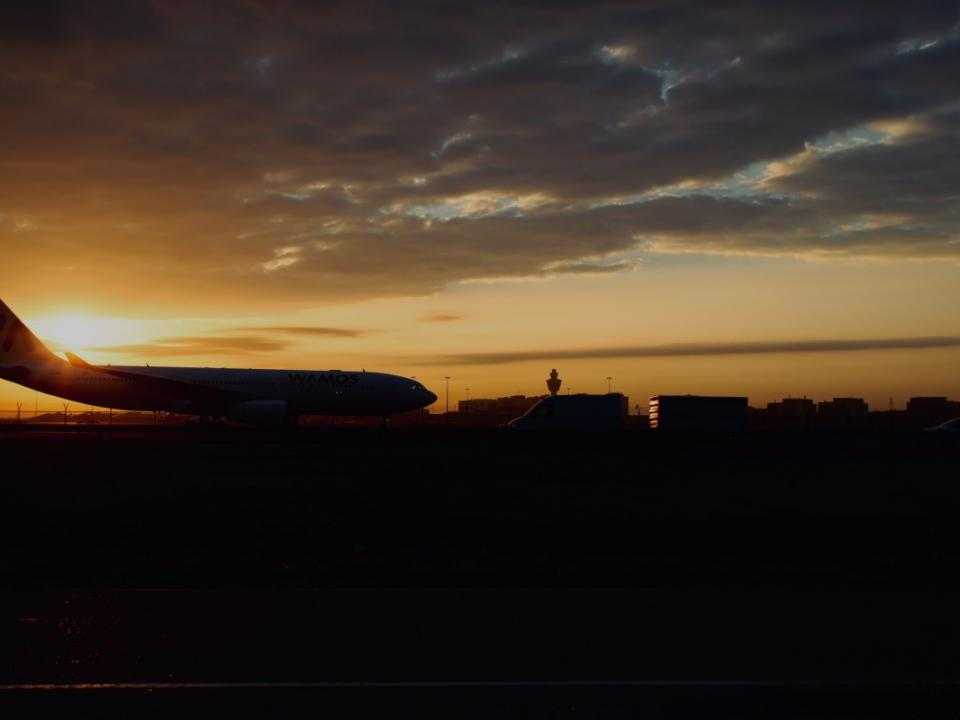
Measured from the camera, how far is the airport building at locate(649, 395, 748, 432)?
200 feet

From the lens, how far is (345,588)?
10.5 metres

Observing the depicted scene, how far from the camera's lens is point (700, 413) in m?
61.3

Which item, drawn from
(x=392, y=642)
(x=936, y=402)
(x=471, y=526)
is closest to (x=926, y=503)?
(x=471, y=526)

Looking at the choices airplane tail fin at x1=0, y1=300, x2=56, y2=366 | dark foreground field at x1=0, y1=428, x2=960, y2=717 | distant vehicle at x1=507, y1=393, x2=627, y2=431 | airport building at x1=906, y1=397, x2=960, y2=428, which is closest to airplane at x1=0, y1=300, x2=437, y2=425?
airplane tail fin at x1=0, y1=300, x2=56, y2=366

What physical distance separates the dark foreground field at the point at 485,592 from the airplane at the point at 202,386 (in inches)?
1553

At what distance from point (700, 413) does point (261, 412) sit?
96.3 feet

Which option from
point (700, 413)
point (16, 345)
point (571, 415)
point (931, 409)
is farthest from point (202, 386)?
point (931, 409)

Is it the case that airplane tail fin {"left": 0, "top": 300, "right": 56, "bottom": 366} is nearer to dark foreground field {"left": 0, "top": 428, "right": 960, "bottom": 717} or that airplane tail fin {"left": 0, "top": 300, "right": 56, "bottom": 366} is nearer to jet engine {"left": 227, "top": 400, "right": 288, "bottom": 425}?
jet engine {"left": 227, "top": 400, "right": 288, "bottom": 425}

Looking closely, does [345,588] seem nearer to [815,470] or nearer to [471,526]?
[471,526]

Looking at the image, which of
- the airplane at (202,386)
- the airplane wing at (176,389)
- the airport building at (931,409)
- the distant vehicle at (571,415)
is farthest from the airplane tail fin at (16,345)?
the airport building at (931,409)

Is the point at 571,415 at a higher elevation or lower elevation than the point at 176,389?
lower

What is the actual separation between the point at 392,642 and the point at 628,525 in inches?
379

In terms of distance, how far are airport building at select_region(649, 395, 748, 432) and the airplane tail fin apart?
43848 millimetres

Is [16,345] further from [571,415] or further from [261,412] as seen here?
[571,415]
